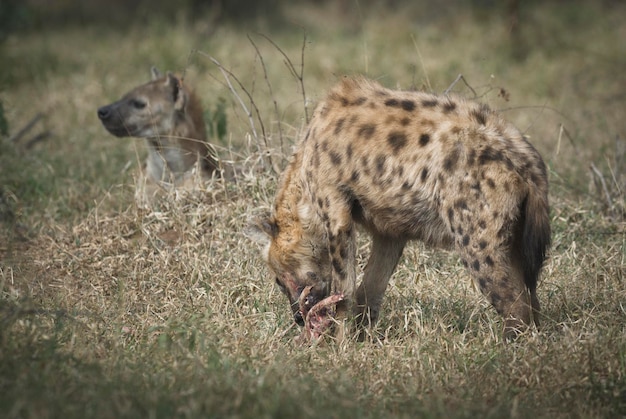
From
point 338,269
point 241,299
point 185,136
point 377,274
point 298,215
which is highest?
point 298,215

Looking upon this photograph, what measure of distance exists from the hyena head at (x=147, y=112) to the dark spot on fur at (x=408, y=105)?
3.03 m

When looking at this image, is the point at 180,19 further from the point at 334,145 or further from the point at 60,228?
the point at 334,145

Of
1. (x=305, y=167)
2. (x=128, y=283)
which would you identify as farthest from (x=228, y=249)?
(x=305, y=167)

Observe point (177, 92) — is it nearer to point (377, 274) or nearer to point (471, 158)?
point (377, 274)

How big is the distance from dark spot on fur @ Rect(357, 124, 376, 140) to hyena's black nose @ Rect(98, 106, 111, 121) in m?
3.26

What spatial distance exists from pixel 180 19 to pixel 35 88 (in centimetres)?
292

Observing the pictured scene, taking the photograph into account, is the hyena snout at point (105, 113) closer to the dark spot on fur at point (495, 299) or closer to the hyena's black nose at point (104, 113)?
the hyena's black nose at point (104, 113)

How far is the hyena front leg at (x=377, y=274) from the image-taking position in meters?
4.73

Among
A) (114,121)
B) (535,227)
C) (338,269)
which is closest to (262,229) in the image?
(338,269)

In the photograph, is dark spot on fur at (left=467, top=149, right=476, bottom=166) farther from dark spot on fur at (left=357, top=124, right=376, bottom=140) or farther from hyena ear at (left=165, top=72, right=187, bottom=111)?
hyena ear at (left=165, top=72, right=187, bottom=111)

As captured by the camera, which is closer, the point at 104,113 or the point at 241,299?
the point at 241,299

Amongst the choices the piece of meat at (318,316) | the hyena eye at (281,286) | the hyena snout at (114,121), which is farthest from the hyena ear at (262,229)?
the hyena snout at (114,121)

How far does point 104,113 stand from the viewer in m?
7.19

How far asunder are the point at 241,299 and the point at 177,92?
257 cm
